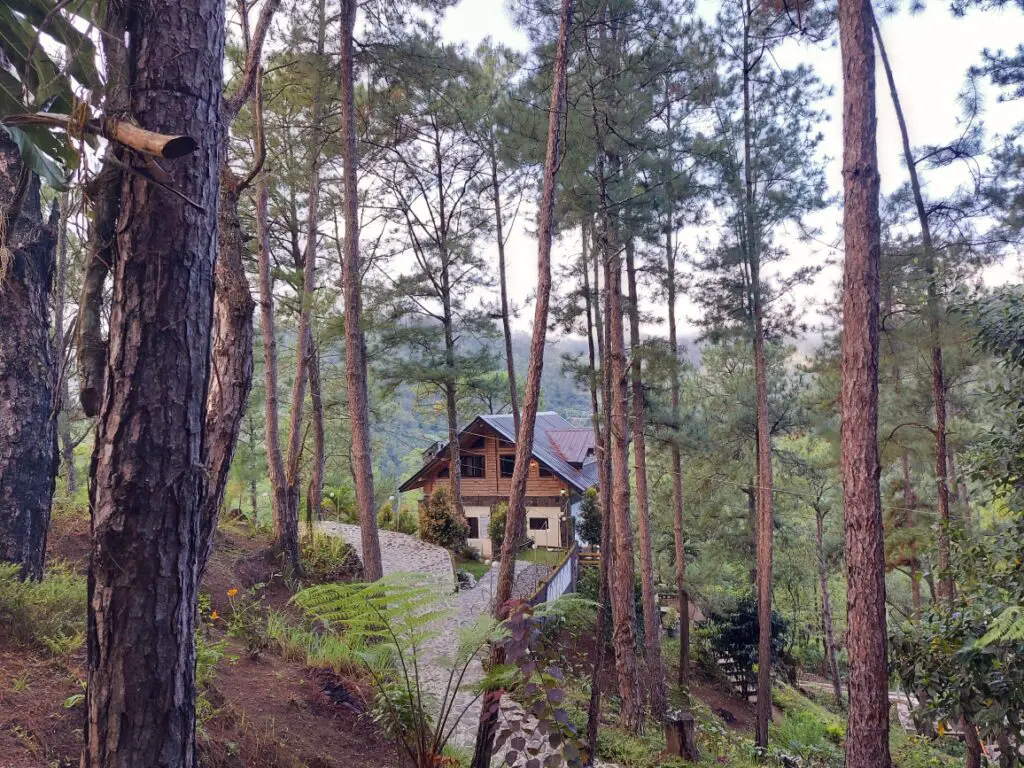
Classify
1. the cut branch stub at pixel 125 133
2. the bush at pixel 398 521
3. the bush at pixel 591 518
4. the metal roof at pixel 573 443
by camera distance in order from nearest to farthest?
the cut branch stub at pixel 125 133 → the bush at pixel 398 521 → the bush at pixel 591 518 → the metal roof at pixel 573 443

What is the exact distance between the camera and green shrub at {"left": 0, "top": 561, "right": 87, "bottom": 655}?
3367 millimetres

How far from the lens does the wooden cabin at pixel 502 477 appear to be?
2069 centimetres

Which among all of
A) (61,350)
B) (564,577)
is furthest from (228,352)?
(564,577)

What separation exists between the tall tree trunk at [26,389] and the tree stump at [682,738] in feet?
19.8

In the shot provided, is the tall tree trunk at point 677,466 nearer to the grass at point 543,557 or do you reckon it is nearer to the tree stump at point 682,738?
the grass at point 543,557

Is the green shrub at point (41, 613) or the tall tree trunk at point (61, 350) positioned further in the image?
the green shrub at point (41, 613)

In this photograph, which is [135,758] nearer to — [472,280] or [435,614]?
[435,614]

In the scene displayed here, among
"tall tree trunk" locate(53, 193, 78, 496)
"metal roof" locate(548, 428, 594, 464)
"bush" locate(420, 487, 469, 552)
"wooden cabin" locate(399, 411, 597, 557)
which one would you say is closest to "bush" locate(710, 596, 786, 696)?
"wooden cabin" locate(399, 411, 597, 557)

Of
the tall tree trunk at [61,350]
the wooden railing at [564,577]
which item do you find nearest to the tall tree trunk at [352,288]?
the tall tree trunk at [61,350]

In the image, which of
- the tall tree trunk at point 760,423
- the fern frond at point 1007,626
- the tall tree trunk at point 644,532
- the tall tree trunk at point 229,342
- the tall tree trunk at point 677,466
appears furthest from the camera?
the tall tree trunk at point 677,466

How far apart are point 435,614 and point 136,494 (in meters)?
2.13

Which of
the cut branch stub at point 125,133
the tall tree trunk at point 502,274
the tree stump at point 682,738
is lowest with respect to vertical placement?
the tree stump at point 682,738

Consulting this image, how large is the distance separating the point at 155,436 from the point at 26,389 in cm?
298

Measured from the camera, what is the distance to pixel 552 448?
74.9 feet
